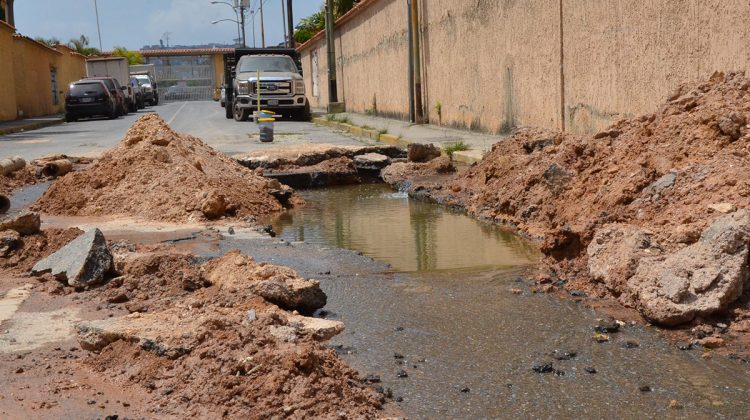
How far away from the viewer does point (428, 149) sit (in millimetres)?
13523

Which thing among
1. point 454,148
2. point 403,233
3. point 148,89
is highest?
point 148,89

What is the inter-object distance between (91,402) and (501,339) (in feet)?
6.85

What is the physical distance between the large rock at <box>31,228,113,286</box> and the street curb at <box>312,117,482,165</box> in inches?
277

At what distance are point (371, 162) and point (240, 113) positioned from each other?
56.7 ft

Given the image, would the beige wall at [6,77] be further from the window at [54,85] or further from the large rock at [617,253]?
the large rock at [617,253]

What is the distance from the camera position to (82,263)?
6.16 meters

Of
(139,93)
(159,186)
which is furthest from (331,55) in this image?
(159,186)

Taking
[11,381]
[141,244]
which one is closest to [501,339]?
[11,381]

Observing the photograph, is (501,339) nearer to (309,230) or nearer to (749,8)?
(309,230)

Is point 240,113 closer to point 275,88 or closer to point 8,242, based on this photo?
point 275,88

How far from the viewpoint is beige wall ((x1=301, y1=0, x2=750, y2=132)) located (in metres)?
9.90

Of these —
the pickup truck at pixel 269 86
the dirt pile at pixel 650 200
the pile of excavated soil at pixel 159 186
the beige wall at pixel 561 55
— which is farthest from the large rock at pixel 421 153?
the pickup truck at pixel 269 86

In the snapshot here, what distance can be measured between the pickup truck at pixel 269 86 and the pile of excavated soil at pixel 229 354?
79.2ft

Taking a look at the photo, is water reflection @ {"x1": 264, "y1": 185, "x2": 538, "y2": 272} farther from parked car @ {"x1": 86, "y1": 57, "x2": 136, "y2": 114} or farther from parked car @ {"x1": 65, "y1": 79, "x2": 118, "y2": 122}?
parked car @ {"x1": 86, "y1": 57, "x2": 136, "y2": 114}
